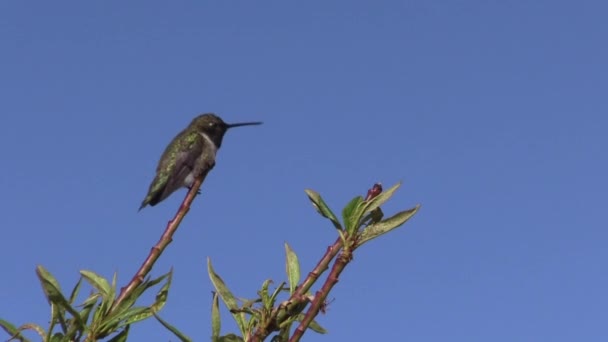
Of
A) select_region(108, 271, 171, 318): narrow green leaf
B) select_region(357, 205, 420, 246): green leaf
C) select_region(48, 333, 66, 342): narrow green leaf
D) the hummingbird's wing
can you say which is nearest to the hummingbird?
the hummingbird's wing

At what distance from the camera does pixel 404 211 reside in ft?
9.68

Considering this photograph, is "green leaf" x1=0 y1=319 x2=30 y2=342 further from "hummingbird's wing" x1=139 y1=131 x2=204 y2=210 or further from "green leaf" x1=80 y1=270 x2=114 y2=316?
"hummingbird's wing" x1=139 y1=131 x2=204 y2=210

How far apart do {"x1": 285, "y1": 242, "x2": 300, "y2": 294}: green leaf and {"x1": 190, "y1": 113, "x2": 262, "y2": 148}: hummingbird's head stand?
10635 mm

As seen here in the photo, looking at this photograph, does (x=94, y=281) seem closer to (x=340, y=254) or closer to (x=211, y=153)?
(x=340, y=254)

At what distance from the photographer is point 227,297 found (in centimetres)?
319

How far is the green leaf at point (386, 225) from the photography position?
116 inches

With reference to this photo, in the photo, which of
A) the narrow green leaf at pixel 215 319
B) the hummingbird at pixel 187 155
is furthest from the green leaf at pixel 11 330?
the hummingbird at pixel 187 155

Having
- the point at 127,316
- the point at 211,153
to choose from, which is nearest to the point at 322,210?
the point at 127,316

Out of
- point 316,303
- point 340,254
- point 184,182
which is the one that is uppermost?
point 184,182

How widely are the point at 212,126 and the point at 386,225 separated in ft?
38.7

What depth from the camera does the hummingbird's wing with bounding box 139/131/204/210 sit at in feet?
40.9

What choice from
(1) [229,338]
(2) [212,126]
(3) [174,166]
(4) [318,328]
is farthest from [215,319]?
(2) [212,126]

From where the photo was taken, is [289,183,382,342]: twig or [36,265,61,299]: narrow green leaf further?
[36,265,61,299]: narrow green leaf

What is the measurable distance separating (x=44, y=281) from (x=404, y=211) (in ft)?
4.22
